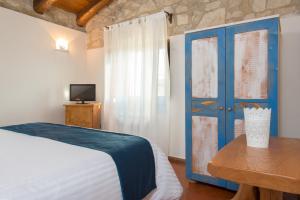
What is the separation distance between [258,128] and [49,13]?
4.05m

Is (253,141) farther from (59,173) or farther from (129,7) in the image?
(129,7)

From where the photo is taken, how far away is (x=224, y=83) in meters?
2.27

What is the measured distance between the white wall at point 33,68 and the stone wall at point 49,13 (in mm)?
125

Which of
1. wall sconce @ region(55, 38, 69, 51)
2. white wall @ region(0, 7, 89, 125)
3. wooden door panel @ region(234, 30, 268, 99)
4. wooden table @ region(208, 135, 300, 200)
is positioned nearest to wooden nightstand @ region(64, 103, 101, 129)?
white wall @ region(0, 7, 89, 125)

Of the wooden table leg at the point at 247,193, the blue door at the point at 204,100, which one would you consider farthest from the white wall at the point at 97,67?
the wooden table leg at the point at 247,193

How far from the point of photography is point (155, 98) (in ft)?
10.8

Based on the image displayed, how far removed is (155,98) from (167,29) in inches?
43.8

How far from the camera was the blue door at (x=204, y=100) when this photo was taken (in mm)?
2303

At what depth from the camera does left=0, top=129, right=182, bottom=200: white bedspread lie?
3.21ft

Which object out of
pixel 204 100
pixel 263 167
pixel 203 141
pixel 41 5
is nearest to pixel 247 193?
pixel 263 167

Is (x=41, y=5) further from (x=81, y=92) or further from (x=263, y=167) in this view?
(x=263, y=167)

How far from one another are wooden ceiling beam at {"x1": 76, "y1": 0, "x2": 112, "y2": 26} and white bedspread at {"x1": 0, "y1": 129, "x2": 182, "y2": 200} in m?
3.23

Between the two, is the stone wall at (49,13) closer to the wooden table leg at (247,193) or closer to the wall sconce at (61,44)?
the wall sconce at (61,44)

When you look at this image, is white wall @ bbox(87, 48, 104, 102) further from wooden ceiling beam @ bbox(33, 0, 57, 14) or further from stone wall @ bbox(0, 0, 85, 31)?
wooden ceiling beam @ bbox(33, 0, 57, 14)
